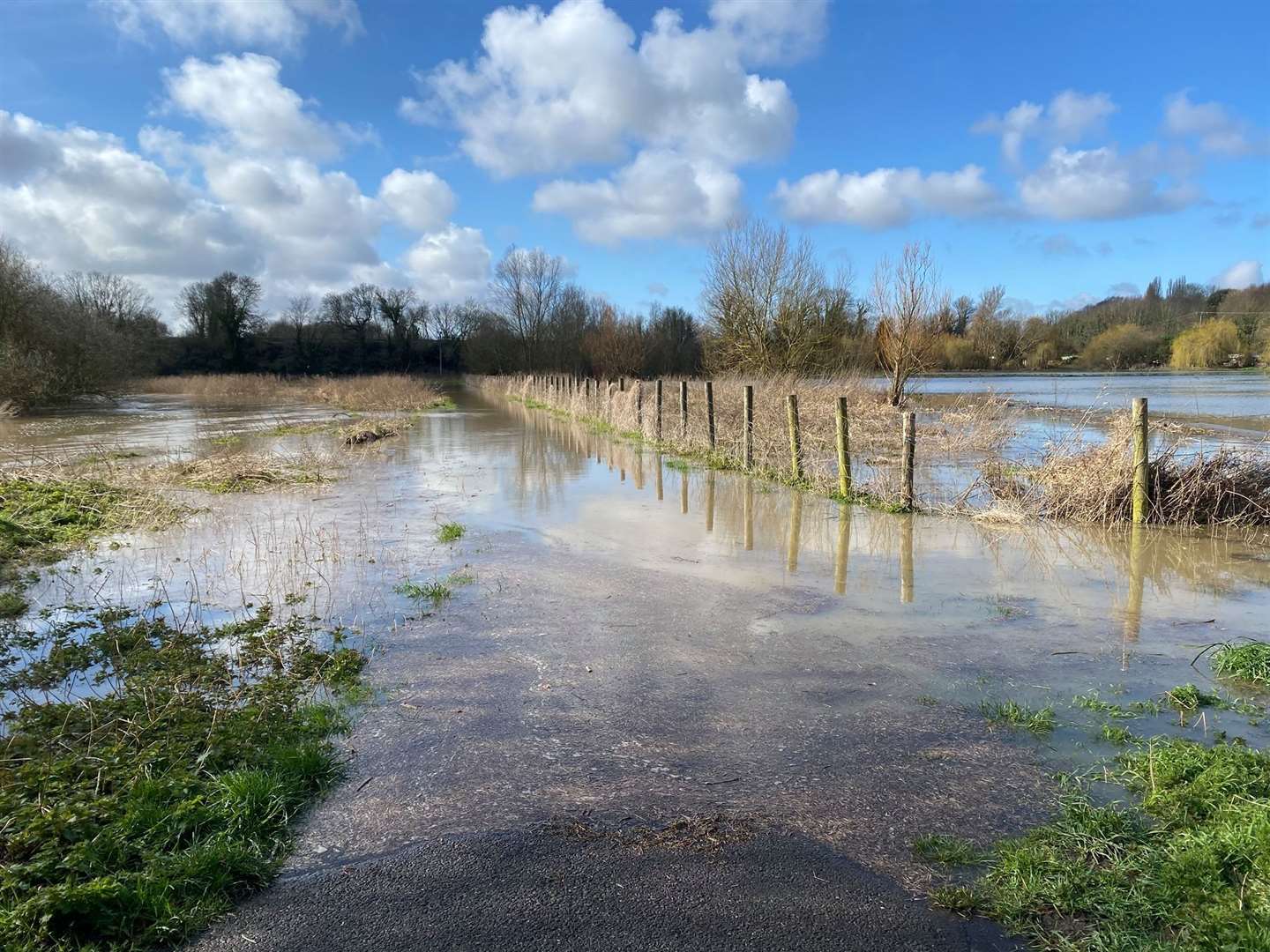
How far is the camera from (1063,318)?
62.6 meters

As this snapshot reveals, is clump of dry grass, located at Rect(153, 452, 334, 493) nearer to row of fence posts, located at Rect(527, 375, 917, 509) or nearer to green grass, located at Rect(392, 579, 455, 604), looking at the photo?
green grass, located at Rect(392, 579, 455, 604)

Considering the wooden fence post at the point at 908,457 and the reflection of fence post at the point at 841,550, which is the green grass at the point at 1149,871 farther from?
the wooden fence post at the point at 908,457

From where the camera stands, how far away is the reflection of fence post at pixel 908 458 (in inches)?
386

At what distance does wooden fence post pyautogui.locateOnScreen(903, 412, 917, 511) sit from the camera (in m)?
9.80

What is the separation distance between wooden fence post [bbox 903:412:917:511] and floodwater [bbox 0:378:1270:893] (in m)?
0.46

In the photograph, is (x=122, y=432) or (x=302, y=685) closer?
(x=302, y=685)

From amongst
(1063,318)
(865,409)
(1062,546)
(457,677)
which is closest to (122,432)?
(865,409)

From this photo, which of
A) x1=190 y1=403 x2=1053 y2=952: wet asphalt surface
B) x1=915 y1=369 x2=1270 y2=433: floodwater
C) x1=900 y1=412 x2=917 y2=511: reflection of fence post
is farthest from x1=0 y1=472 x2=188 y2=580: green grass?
x1=915 y1=369 x2=1270 y2=433: floodwater

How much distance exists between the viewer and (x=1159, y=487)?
9172mm

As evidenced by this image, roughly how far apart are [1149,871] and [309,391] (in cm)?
5297

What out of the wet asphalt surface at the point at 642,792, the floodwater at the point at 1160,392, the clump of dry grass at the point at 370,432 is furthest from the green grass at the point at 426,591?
the clump of dry grass at the point at 370,432

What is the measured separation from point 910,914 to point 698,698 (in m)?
1.96

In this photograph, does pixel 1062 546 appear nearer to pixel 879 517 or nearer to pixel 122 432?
pixel 879 517

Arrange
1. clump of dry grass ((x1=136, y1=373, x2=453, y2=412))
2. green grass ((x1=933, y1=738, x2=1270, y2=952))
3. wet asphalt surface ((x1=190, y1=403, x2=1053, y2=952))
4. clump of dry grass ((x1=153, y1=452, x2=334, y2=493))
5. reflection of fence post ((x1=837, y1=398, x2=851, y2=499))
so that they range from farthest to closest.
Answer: clump of dry grass ((x1=136, y1=373, x2=453, y2=412)) → clump of dry grass ((x1=153, y1=452, x2=334, y2=493)) → reflection of fence post ((x1=837, y1=398, x2=851, y2=499)) → wet asphalt surface ((x1=190, y1=403, x2=1053, y2=952)) → green grass ((x1=933, y1=738, x2=1270, y2=952))
